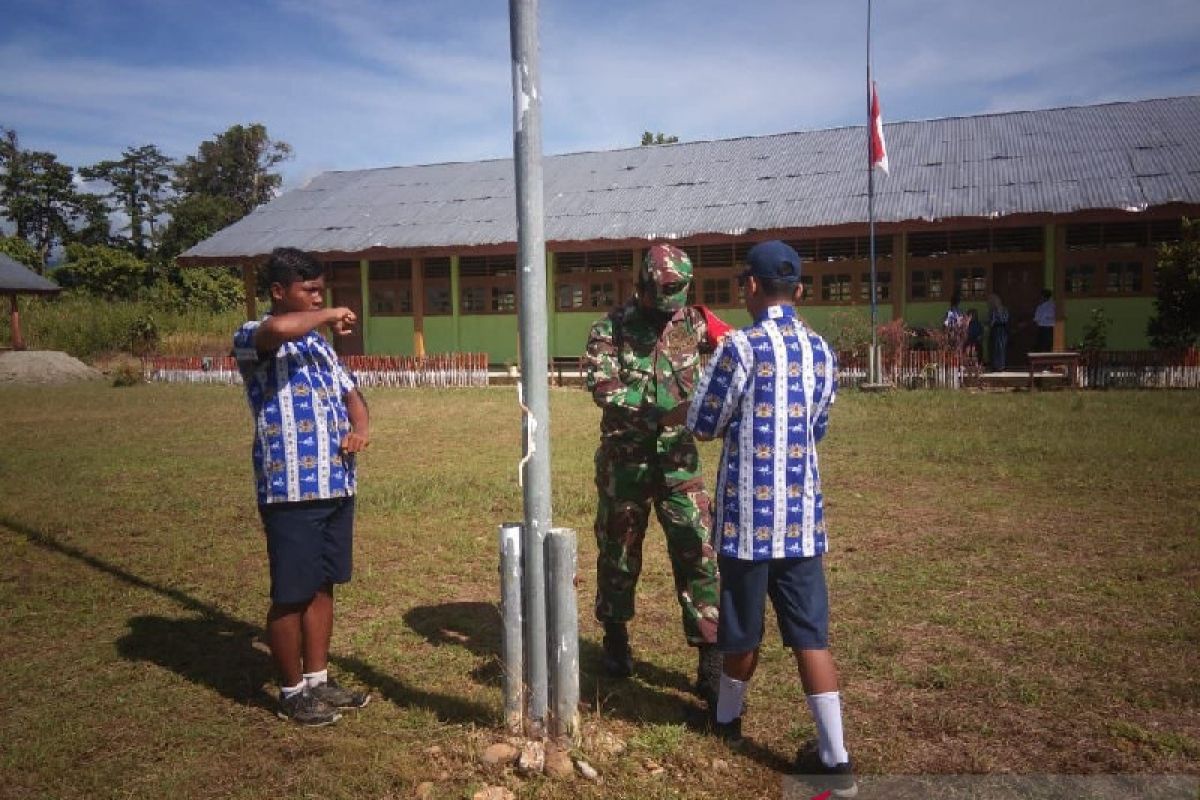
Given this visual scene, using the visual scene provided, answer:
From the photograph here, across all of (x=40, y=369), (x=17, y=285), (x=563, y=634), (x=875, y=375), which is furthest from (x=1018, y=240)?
(x=17, y=285)

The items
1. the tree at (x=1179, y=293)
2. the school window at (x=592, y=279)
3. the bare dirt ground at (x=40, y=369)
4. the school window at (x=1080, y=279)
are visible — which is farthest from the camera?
the bare dirt ground at (x=40, y=369)

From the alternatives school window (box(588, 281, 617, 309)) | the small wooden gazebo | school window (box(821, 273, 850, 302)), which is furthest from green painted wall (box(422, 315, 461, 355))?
the small wooden gazebo

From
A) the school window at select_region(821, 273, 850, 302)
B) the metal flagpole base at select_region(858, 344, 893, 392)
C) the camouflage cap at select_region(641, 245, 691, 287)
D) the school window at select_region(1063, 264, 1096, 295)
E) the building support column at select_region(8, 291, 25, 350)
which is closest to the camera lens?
the camouflage cap at select_region(641, 245, 691, 287)

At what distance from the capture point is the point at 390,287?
822 inches

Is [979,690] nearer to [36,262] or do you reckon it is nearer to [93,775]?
[93,775]

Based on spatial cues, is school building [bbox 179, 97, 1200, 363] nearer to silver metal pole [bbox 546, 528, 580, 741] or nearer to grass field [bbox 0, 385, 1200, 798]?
grass field [bbox 0, 385, 1200, 798]

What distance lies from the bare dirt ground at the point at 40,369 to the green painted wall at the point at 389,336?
7268 mm

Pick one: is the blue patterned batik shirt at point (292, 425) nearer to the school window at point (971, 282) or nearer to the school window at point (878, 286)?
the school window at point (878, 286)

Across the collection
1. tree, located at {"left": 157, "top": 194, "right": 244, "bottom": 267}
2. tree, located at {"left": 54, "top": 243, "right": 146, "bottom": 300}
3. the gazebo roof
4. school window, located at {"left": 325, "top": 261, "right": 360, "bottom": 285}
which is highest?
tree, located at {"left": 157, "top": 194, "right": 244, "bottom": 267}

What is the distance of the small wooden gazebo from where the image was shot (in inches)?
971

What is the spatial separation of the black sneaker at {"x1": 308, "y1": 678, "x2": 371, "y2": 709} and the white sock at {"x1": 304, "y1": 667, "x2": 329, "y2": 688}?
1 cm

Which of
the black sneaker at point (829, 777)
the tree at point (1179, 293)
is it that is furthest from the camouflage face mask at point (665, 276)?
the tree at point (1179, 293)

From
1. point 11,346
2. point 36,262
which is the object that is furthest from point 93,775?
point 36,262

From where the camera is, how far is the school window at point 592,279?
18.9 m
